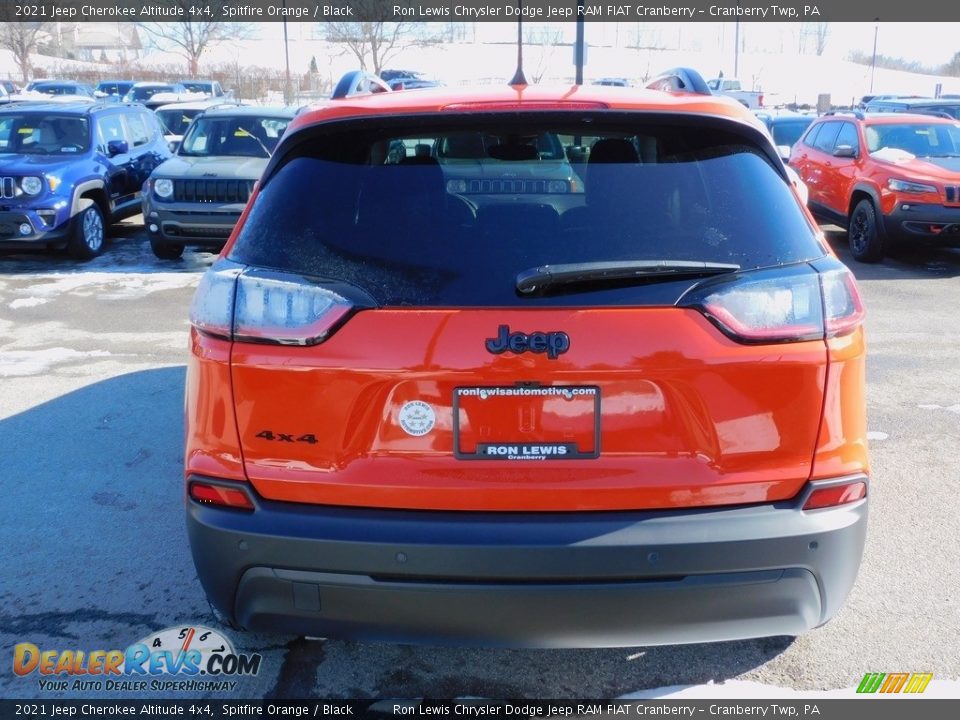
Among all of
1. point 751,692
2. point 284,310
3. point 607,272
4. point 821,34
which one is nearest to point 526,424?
point 607,272

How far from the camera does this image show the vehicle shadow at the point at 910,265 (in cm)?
1049

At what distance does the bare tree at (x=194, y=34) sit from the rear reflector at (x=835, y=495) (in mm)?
51740

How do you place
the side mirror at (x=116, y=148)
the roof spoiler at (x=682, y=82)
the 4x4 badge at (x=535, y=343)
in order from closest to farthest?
1. the 4x4 badge at (x=535, y=343)
2. the roof spoiler at (x=682, y=82)
3. the side mirror at (x=116, y=148)

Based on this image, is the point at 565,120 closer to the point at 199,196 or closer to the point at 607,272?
the point at 607,272

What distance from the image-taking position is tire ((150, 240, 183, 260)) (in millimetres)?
11109

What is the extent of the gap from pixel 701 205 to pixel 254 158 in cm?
980

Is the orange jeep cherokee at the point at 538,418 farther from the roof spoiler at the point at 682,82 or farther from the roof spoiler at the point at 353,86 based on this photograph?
the roof spoiler at the point at 353,86

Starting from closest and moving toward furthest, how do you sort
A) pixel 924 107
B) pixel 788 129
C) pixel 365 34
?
pixel 924 107
pixel 788 129
pixel 365 34

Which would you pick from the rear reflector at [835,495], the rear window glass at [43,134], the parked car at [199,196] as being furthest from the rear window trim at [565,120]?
the rear window glass at [43,134]

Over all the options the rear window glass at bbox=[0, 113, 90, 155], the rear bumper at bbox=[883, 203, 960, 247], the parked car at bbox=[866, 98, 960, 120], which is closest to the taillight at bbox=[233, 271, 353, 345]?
the rear bumper at bbox=[883, 203, 960, 247]

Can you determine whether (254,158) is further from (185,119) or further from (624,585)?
(185,119)

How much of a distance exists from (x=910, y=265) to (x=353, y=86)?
9640 mm

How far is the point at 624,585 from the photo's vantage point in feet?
7.81

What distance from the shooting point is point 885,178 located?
11.1 meters
